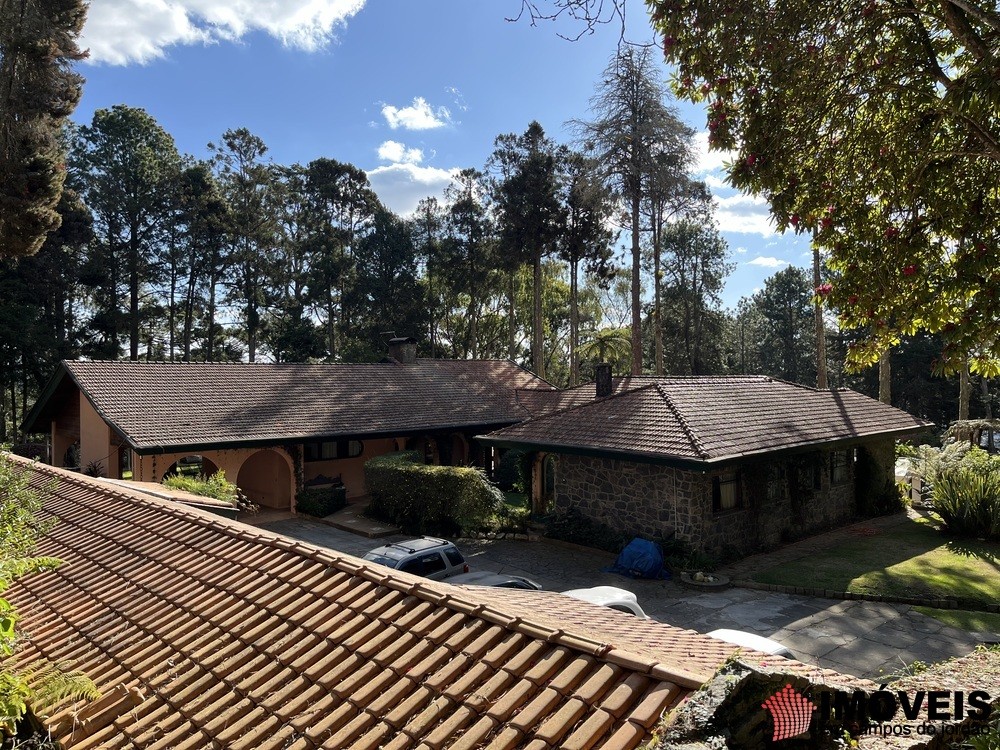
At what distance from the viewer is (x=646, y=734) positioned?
2.92 m

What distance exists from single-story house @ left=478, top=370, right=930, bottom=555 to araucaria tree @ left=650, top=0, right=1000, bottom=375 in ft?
23.8

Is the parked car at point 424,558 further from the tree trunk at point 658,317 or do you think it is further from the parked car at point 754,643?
the tree trunk at point 658,317

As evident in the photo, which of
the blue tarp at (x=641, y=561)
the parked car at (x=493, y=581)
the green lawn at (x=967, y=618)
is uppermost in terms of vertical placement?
the parked car at (x=493, y=581)

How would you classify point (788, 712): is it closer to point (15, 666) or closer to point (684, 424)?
point (15, 666)

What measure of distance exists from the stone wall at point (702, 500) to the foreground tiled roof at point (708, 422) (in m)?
0.68

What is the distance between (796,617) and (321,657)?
36.6 feet

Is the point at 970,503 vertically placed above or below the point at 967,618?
above

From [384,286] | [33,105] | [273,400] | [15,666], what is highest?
[33,105]

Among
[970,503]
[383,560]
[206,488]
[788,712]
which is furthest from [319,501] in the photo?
[788,712]

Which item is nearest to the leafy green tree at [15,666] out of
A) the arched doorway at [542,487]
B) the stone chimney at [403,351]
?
the arched doorway at [542,487]

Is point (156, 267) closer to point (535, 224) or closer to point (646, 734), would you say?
point (535, 224)

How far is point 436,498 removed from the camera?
62.7ft

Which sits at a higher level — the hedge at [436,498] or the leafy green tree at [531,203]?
the leafy green tree at [531,203]

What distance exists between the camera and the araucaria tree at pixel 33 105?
21.3 metres
